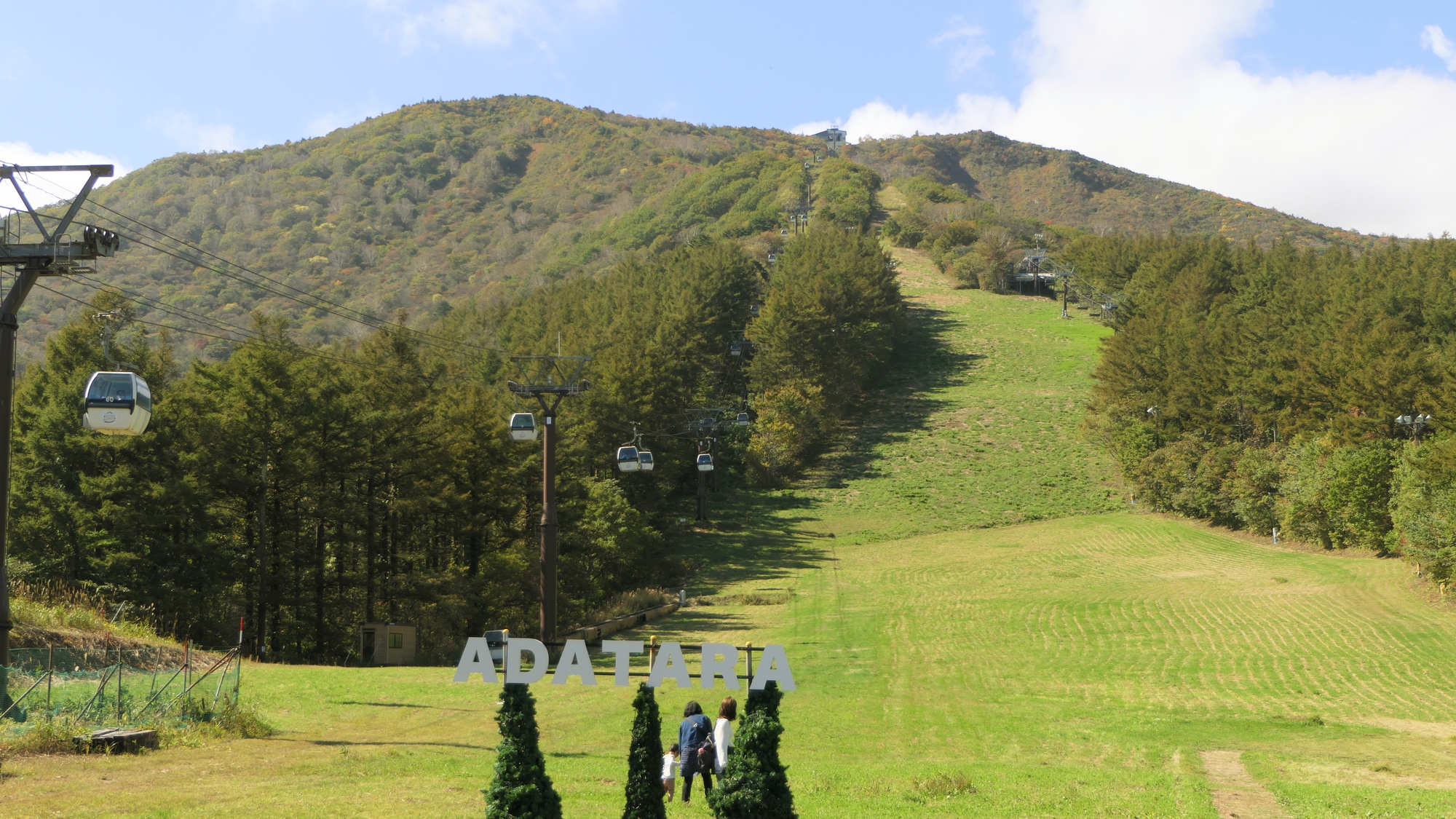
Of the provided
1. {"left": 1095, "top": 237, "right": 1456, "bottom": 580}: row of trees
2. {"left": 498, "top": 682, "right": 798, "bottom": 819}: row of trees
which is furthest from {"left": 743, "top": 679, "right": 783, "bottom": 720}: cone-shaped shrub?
{"left": 1095, "top": 237, "right": 1456, "bottom": 580}: row of trees

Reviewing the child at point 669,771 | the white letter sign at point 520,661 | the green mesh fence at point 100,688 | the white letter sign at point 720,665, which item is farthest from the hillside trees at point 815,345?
the white letter sign at point 520,661

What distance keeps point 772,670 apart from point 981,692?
1983 centimetres

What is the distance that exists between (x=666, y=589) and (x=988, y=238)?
356 feet

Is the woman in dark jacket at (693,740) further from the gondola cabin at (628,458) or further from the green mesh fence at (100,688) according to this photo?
the gondola cabin at (628,458)

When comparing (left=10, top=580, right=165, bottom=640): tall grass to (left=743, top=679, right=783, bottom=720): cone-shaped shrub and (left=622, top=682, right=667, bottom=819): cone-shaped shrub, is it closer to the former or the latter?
(left=622, top=682, right=667, bottom=819): cone-shaped shrub

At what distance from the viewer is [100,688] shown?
17969mm

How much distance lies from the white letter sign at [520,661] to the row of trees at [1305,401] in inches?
1695

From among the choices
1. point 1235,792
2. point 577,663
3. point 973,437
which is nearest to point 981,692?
point 1235,792

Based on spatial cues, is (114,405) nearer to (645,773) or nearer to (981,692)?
(645,773)

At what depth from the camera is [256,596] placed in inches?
1603

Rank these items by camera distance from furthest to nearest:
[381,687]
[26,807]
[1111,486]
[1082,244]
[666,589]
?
[1082,244] → [1111,486] → [666,589] → [381,687] → [26,807]

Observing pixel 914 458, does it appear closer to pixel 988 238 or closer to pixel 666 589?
pixel 666 589

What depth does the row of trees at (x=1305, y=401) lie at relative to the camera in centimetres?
5603

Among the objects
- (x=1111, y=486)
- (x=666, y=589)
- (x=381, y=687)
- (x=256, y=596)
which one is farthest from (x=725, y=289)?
(x=381, y=687)
